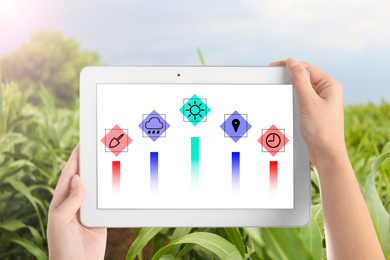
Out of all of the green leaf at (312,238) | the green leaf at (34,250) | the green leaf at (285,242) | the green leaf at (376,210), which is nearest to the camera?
the green leaf at (285,242)

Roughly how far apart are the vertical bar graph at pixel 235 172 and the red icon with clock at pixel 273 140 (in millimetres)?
49

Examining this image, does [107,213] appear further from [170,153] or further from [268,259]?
[268,259]

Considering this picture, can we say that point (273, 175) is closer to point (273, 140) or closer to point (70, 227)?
point (273, 140)

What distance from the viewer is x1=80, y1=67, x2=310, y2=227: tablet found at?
2.32 ft

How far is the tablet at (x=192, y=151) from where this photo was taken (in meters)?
0.71

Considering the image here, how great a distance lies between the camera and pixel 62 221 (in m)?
0.70

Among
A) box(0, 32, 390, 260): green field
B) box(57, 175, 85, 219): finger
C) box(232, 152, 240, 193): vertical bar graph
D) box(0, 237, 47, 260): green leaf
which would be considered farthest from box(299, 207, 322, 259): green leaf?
box(0, 237, 47, 260): green leaf

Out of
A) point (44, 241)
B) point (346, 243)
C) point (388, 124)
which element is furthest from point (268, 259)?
point (388, 124)

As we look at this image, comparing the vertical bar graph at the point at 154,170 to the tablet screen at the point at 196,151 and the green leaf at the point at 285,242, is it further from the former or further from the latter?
the green leaf at the point at 285,242

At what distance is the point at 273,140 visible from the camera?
71cm

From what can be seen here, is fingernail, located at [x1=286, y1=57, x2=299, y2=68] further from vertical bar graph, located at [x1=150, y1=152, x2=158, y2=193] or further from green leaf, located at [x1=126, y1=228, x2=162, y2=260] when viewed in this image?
green leaf, located at [x1=126, y1=228, x2=162, y2=260]

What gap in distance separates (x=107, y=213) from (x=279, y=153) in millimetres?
326

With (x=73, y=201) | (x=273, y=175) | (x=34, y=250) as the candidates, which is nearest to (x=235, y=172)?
(x=273, y=175)

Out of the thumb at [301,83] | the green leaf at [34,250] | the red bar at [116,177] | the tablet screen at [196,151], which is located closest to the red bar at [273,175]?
the tablet screen at [196,151]
